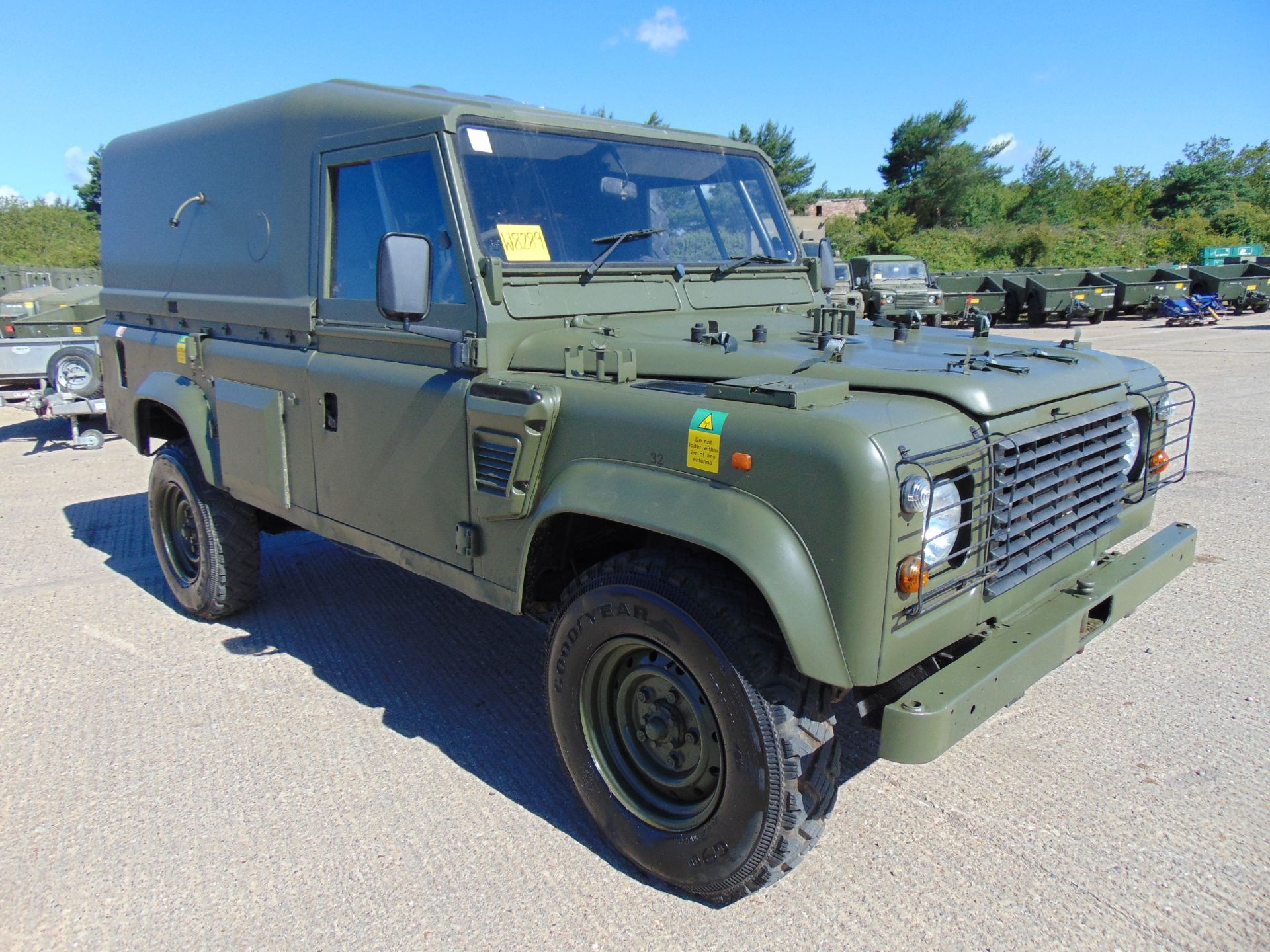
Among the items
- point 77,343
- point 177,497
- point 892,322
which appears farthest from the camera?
point 77,343

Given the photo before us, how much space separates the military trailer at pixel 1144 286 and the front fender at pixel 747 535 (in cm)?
2494

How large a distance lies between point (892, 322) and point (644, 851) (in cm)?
253

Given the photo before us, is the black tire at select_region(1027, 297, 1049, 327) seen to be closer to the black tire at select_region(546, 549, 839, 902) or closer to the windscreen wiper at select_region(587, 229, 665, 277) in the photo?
the windscreen wiper at select_region(587, 229, 665, 277)

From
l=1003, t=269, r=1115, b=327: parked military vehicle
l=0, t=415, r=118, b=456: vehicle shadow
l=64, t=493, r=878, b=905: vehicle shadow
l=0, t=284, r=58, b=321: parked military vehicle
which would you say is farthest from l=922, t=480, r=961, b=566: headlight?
l=1003, t=269, r=1115, b=327: parked military vehicle

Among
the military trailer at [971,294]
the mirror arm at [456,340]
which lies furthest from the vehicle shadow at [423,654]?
the military trailer at [971,294]

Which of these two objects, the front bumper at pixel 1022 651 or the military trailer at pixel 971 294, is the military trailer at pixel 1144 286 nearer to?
the military trailer at pixel 971 294

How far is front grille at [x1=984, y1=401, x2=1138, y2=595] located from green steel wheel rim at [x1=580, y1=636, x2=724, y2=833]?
0.90 metres

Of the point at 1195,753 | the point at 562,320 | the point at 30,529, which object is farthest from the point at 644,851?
the point at 30,529

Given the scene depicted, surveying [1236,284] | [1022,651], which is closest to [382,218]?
[1022,651]

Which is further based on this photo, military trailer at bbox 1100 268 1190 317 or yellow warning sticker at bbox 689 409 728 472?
military trailer at bbox 1100 268 1190 317

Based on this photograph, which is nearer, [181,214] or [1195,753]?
[1195,753]

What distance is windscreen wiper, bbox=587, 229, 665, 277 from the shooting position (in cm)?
334

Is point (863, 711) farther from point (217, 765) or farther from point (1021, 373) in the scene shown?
point (217, 765)

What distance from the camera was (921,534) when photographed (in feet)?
7.34
